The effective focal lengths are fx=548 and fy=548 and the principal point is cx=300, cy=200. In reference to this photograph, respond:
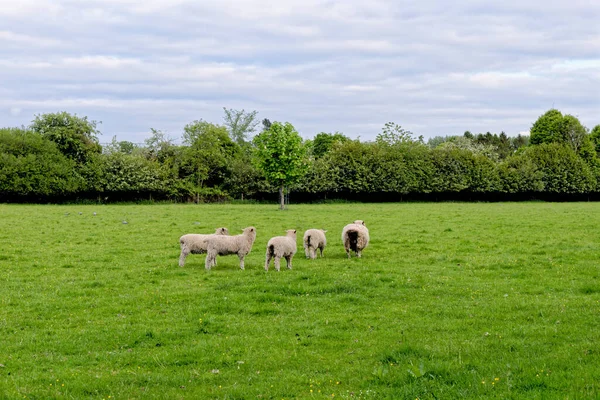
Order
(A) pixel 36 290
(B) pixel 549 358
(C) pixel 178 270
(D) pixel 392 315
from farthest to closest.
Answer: (C) pixel 178 270, (A) pixel 36 290, (D) pixel 392 315, (B) pixel 549 358

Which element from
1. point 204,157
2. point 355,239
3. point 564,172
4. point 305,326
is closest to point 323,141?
point 204,157

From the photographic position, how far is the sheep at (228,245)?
18.0 metres

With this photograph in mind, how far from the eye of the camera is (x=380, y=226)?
112 ft

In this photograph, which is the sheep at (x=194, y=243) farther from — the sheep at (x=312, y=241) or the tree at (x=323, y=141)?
the tree at (x=323, y=141)

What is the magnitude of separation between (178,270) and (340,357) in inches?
386

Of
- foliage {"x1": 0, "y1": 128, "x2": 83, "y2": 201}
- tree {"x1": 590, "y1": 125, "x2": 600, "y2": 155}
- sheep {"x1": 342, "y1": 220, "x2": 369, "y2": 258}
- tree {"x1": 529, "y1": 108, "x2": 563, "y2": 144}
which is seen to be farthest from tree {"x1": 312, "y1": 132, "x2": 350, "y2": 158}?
sheep {"x1": 342, "y1": 220, "x2": 369, "y2": 258}

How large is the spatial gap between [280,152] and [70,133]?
40.0 metres

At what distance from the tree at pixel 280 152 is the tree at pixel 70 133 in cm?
3588

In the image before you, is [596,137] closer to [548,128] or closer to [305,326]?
[548,128]

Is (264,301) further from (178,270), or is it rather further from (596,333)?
(596,333)

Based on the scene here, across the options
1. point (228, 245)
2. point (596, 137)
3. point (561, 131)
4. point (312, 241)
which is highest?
point (561, 131)

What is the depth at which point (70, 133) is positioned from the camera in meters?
77.6

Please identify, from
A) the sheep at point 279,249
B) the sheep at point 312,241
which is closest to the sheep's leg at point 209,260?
the sheep at point 279,249

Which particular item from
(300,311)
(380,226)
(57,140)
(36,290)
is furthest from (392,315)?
(57,140)
